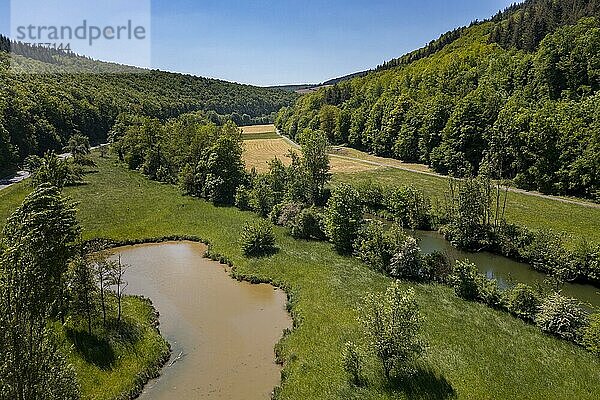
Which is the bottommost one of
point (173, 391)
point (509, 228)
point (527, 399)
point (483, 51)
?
point (173, 391)

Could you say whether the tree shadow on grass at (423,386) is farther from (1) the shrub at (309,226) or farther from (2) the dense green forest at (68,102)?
(2) the dense green forest at (68,102)

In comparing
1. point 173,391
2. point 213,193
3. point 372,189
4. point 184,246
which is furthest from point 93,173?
point 173,391

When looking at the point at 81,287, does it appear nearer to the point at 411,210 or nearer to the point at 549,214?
the point at 411,210

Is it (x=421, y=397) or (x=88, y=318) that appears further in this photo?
(x=88, y=318)

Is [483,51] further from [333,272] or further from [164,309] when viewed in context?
[164,309]

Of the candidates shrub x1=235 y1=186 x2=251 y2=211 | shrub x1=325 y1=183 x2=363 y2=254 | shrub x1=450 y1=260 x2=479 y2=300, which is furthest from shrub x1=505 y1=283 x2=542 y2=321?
shrub x1=235 y1=186 x2=251 y2=211
